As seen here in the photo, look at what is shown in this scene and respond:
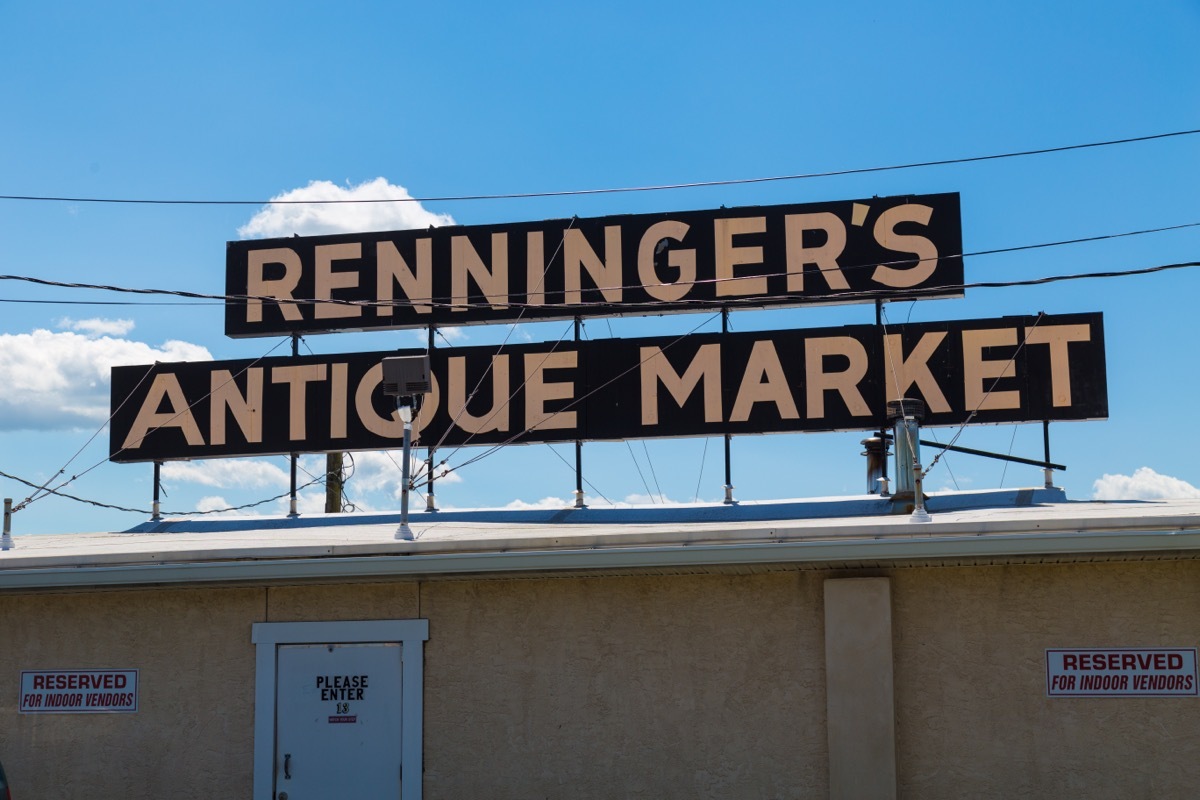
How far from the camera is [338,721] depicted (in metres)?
12.5

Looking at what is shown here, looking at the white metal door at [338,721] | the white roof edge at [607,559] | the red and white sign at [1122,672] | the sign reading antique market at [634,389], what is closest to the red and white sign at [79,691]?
the white roof edge at [607,559]

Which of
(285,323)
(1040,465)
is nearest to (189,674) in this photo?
(285,323)

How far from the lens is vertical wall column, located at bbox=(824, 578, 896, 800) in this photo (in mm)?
11266

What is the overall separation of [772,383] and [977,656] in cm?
781

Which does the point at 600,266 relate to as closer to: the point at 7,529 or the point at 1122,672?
the point at 7,529

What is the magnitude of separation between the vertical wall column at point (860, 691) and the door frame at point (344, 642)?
396 cm

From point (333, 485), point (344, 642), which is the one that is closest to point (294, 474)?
point (333, 485)

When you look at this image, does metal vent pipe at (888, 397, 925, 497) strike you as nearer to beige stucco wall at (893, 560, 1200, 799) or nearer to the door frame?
beige stucco wall at (893, 560, 1200, 799)

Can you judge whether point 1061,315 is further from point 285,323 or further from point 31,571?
point 31,571

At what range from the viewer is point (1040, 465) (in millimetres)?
17203

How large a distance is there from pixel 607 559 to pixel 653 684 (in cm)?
139

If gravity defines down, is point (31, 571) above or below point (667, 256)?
below

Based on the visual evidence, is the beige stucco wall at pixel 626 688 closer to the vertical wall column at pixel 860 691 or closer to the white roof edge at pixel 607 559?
the vertical wall column at pixel 860 691

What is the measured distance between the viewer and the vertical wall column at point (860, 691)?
11266mm
